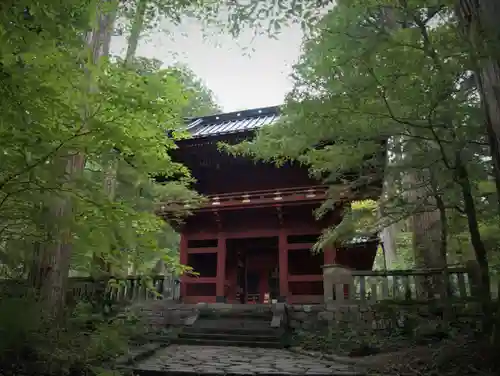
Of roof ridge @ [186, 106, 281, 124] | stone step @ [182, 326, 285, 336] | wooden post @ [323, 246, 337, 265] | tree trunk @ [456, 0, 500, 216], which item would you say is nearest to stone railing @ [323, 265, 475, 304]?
stone step @ [182, 326, 285, 336]

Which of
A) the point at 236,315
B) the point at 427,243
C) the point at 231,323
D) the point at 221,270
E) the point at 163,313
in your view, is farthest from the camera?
the point at 221,270

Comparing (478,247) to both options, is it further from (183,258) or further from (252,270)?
(252,270)

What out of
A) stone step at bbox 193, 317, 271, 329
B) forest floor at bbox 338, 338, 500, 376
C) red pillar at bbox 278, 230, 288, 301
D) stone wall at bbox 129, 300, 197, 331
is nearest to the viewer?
forest floor at bbox 338, 338, 500, 376

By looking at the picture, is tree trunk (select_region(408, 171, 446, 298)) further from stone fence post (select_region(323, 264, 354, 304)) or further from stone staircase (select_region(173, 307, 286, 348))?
stone staircase (select_region(173, 307, 286, 348))

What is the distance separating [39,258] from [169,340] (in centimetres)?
397

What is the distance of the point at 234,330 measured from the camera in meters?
8.52

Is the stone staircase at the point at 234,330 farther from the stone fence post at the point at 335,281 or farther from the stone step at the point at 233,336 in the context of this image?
the stone fence post at the point at 335,281

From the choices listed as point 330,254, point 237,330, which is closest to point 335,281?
point 330,254

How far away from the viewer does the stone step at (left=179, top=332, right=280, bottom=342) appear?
8.01 metres

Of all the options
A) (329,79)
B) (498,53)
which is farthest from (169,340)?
(498,53)

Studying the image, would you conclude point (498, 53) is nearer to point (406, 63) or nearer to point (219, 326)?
point (406, 63)

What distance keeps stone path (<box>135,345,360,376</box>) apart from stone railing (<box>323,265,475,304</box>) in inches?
73.6

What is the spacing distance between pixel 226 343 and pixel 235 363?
8.08 feet

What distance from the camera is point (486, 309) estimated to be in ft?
13.6
